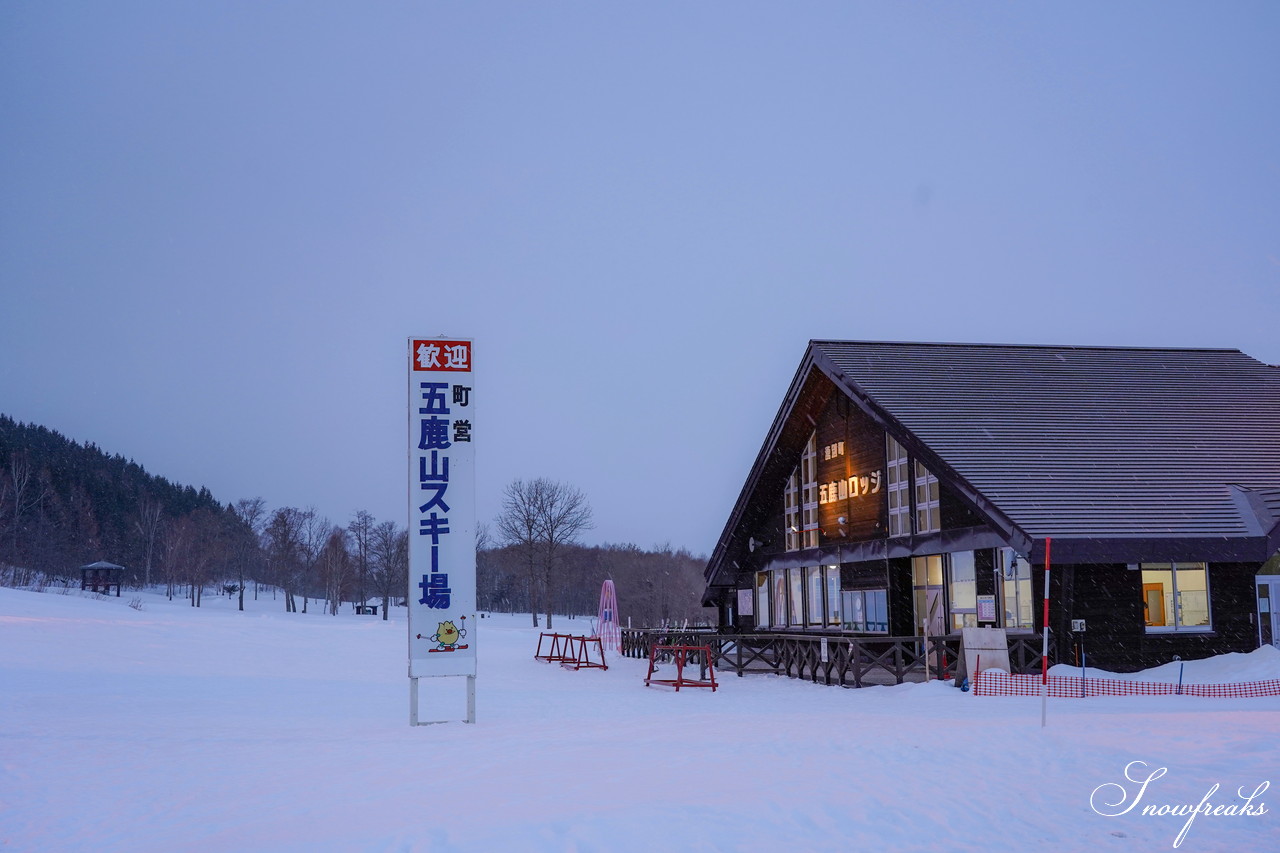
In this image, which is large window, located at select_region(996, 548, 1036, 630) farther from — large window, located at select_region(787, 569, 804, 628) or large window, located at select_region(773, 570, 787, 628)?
→ large window, located at select_region(773, 570, 787, 628)

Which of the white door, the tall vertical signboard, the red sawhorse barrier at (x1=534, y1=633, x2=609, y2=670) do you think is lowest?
the red sawhorse barrier at (x1=534, y1=633, x2=609, y2=670)

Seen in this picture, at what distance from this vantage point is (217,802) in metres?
8.73

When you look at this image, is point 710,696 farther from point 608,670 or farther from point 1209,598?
point 1209,598

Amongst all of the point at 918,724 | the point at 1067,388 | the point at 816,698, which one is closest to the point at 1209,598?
the point at 1067,388

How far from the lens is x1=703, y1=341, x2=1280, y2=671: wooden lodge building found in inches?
730

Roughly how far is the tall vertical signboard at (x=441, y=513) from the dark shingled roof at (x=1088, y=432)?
10.2m

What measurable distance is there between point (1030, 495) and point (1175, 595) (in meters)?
3.50

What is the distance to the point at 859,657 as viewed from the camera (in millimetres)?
20125

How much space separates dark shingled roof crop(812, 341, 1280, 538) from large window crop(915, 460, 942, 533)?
6.04 ft

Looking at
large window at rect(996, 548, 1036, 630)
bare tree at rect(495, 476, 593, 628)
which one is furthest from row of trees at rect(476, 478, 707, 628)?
large window at rect(996, 548, 1036, 630)

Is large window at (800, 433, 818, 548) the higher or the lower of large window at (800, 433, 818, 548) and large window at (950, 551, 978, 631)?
the higher

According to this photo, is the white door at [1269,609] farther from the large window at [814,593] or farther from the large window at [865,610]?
the large window at [814,593]

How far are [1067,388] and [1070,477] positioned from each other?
5.06 m

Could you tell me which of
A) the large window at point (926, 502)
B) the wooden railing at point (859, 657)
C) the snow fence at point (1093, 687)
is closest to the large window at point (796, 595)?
the wooden railing at point (859, 657)
